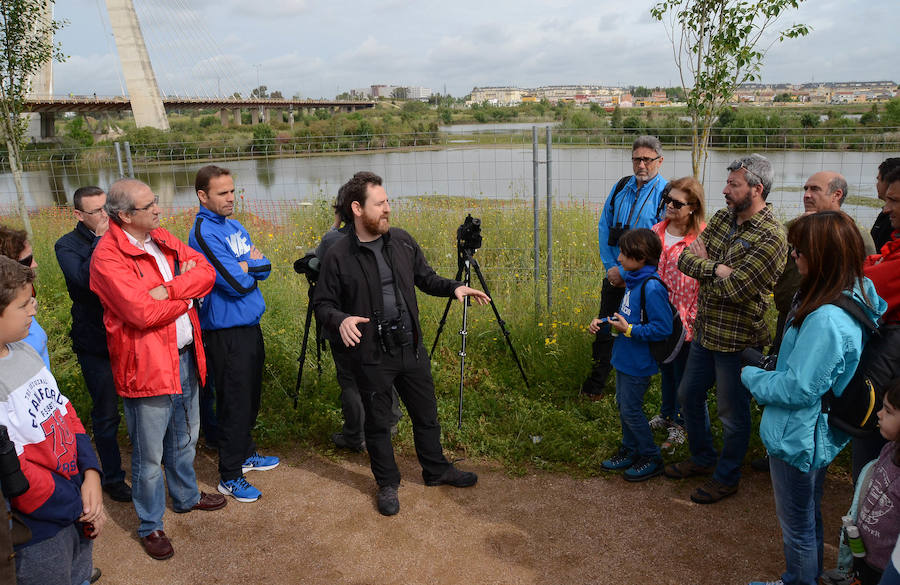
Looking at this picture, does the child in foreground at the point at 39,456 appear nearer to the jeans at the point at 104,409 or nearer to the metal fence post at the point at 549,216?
the jeans at the point at 104,409

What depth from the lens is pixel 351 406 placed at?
13.3 ft

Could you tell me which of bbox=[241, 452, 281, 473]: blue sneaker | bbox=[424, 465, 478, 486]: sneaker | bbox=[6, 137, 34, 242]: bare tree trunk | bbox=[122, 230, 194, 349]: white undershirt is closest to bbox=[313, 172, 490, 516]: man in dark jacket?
bbox=[424, 465, 478, 486]: sneaker

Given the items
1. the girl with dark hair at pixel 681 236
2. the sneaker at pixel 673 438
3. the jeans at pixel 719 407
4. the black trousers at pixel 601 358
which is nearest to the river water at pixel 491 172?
the black trousers at pixel 601 358

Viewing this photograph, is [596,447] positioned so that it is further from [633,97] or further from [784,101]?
[633,97]

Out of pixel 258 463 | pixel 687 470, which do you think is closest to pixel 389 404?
pixel 258 463

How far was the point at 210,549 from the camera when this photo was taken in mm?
3248

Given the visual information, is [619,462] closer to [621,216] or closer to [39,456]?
[621,216]

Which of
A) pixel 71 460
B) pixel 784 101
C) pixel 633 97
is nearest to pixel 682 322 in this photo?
pixel 71 460

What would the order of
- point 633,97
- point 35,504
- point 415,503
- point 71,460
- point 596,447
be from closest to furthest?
1. point 35,504
2. point 71,460
3. point 415,503
4. point 596,447
5. point 633,97

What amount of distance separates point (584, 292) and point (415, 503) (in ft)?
9.25

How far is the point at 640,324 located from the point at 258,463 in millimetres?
2545

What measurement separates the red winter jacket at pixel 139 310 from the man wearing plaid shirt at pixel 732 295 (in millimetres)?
2558

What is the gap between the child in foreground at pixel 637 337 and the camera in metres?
3.29

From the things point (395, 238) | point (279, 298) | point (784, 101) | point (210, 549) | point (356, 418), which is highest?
point (784, 101)
